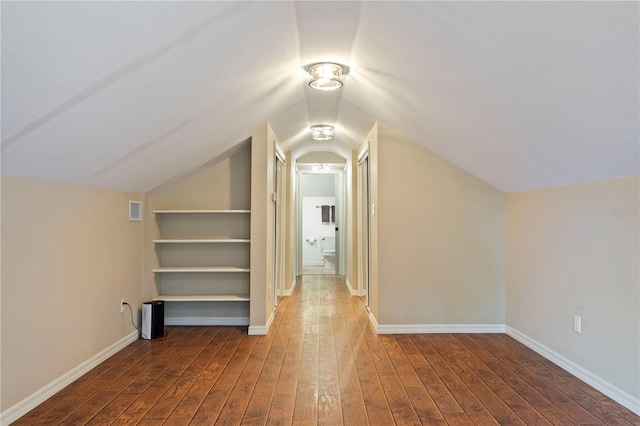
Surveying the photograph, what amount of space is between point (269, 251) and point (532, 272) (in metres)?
2.63

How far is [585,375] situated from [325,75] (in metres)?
2.98

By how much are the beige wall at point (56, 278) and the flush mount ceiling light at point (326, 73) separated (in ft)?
6.56

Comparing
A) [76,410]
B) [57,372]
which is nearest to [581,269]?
[76,410]

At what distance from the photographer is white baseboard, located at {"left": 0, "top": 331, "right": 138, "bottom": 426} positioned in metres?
2.44

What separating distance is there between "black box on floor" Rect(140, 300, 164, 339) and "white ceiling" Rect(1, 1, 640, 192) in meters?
1.24

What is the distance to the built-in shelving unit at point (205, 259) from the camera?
4746 millimetres

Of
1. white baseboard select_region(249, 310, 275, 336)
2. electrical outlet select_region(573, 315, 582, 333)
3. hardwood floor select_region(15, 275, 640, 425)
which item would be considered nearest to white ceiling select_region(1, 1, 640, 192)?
electrical outlet select_region(573, 315, 582, 333)

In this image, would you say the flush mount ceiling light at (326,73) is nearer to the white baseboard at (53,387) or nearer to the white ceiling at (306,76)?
the white ceiling at (306,76)

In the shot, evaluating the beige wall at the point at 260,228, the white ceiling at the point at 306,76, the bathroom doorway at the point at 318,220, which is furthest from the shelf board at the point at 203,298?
the bathroom doorway at the point at 318,220

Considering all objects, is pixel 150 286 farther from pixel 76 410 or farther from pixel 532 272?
pixel 532 272

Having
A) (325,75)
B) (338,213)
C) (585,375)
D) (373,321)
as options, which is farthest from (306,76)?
(338,213)

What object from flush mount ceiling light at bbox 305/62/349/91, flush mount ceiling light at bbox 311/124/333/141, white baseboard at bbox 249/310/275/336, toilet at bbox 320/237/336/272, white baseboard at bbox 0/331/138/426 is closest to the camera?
white baseboard at bbox 0/331/138/426

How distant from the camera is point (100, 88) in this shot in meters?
2.07

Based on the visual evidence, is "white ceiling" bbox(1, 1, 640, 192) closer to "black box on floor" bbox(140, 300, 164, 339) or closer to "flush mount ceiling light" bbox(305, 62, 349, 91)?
"flush mount ceiling light" bbox(305, 62, 349, 91)
